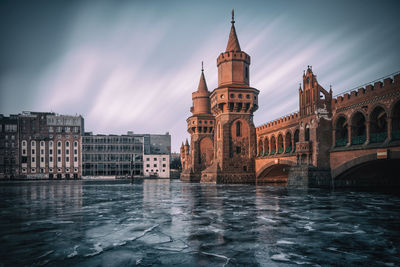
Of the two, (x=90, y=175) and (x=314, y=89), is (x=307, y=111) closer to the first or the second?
(x=314, y=89)

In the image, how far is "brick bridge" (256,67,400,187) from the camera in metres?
26.2

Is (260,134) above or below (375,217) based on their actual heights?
above

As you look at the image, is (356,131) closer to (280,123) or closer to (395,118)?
(395,118)

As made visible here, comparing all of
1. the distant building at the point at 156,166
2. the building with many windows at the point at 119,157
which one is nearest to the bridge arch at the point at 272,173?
the distant building at the point at 156,166

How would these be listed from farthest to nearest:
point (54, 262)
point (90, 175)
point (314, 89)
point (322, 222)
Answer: point (90, 175) → point (314, 89) → point (322, 222) → point (54, 262)

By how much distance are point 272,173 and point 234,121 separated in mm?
10517

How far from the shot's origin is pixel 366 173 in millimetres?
32250

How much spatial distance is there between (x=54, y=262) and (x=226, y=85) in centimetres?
4483

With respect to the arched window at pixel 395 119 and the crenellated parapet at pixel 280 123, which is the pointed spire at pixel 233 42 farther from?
the arched window at pixel 395 119

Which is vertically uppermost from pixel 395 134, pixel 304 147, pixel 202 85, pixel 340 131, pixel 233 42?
pixel 233 42

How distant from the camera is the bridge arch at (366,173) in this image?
97.5ft

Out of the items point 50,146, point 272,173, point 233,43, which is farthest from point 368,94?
point 50,146

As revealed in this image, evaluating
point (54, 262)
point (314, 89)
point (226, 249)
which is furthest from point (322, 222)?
point (314, 89)

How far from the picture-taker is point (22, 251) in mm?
7953
